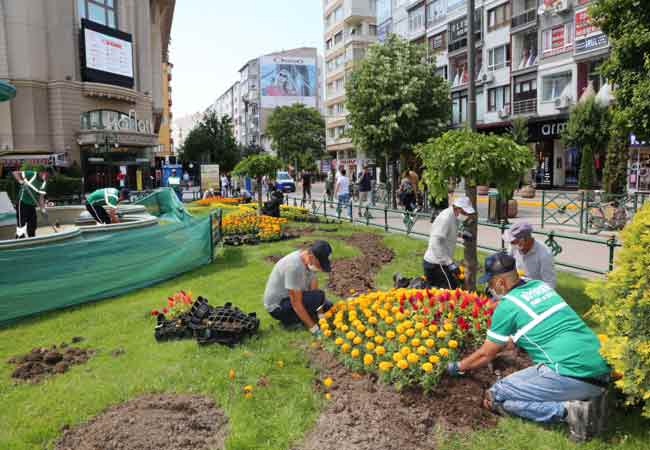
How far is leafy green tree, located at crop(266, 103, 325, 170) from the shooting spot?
228ft

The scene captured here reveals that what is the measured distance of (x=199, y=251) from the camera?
9.93 m

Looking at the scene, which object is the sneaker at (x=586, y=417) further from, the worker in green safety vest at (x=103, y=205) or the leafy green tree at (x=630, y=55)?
the leafy green tree at (x=630, y=55)

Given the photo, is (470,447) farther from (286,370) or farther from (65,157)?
(65,157)

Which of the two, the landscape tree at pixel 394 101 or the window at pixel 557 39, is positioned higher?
the window at pixel 557 39

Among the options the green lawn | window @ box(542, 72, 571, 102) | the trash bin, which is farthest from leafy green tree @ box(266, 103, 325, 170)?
the green lawn

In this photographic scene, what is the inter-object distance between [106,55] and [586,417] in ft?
130

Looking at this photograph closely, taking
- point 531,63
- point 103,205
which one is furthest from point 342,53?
point 103,205

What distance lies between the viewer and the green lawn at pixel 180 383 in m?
3.80

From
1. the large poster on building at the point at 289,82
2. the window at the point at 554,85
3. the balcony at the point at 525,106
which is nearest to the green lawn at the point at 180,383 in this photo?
the window at the point at 554,85

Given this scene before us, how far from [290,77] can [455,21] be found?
58710 mm

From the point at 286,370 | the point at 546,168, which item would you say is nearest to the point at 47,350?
the point at 286,370

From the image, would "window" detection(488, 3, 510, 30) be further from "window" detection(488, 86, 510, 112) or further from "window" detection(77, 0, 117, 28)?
"window" detection(77, 0, 117, 28)

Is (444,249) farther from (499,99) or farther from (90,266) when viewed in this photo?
(499,99)

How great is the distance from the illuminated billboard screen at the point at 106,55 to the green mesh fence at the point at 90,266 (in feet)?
102
